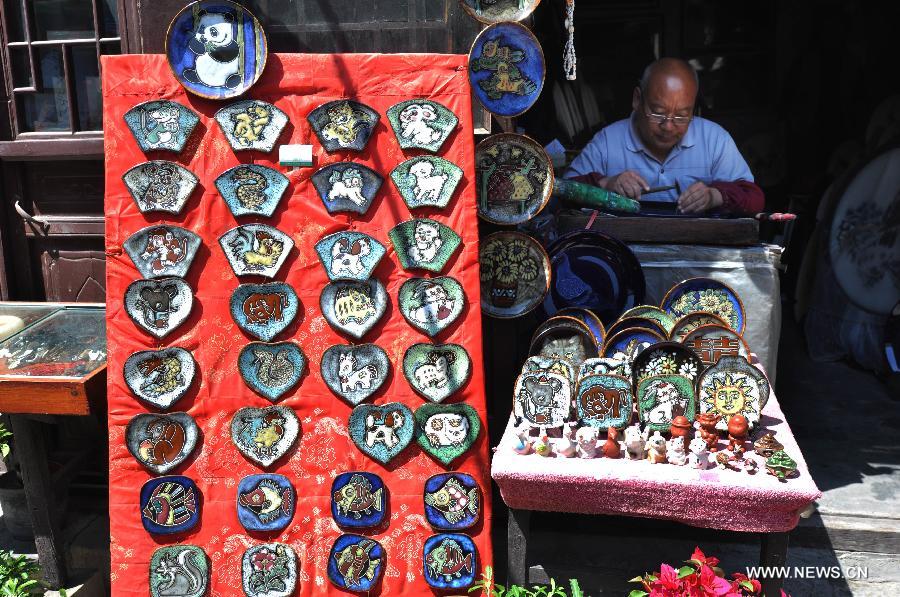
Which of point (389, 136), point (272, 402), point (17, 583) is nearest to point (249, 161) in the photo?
point (389, 136)

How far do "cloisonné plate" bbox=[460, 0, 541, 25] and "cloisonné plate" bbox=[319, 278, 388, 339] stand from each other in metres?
1.23

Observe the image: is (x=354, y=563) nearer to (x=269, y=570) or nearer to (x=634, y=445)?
(x=269, y=570)

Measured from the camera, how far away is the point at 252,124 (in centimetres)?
315

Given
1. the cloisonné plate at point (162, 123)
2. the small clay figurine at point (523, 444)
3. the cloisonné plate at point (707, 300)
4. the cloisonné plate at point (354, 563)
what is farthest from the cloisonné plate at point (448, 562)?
the cloisonné plate at point (162, 123)

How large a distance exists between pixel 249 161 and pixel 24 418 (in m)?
1.51

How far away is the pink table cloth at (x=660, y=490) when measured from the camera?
2701 millimetres

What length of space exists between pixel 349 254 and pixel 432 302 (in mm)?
400

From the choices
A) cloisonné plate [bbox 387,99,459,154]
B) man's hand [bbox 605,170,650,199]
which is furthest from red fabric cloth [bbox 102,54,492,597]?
man's hand [bbox 605,170,650,199]

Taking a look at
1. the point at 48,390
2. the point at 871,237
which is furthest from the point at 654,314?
the point at 871,237

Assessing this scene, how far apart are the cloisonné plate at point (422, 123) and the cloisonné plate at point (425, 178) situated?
60mm

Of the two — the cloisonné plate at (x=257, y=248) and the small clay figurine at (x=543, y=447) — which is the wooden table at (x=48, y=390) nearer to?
the cloisonné plate at (x=257, y=248)

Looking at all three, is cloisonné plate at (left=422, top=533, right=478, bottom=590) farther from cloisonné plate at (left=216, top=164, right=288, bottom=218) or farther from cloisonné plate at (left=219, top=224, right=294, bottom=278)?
cloisonné plate at (left=216, top=164, right=288, bottom=218)

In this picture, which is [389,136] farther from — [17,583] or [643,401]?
[17,583]

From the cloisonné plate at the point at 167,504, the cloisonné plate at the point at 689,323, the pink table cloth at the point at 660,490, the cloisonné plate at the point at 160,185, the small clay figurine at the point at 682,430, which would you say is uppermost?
the cloisonné plate at the point at 160,185
